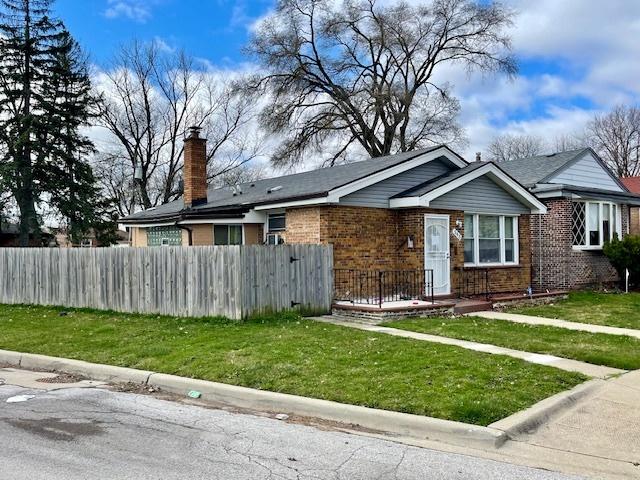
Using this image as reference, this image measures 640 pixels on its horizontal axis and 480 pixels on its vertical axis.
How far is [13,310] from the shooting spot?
1538 centimetres

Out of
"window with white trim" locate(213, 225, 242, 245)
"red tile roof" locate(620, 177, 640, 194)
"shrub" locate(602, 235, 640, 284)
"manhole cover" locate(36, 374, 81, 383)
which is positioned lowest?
"manhole cover" locate(36, 374, 81, 383)

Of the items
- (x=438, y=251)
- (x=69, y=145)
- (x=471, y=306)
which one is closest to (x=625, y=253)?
(x=438, y=251)

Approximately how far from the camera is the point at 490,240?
57.1ft

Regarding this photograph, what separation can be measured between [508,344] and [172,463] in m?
6.50

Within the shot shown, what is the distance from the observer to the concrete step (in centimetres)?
1384

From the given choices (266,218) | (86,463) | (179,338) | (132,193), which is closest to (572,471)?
(86,463)

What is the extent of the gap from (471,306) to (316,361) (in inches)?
281

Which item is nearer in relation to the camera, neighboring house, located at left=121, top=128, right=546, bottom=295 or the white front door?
neighboring house, located at left=121, top=128, right=546, bottom=295

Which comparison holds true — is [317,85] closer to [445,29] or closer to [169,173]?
[445,29]

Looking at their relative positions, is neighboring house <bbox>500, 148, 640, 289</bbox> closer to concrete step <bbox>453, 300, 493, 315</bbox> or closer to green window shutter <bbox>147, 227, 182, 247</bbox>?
concrete step <bbox>453, 300, 493, 315</bbox>

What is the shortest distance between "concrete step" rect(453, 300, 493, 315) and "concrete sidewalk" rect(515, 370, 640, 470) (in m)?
6.74

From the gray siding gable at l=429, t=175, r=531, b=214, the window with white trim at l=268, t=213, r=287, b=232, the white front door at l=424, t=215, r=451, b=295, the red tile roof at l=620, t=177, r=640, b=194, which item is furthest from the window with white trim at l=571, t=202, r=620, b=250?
the red tile roof at l=620, t=177, r=640, b=194

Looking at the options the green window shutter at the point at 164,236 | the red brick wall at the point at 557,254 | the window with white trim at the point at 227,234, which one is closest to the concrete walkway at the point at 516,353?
the window with white trim at the point at 227,234

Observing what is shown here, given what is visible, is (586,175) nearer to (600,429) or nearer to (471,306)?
(471,306)
